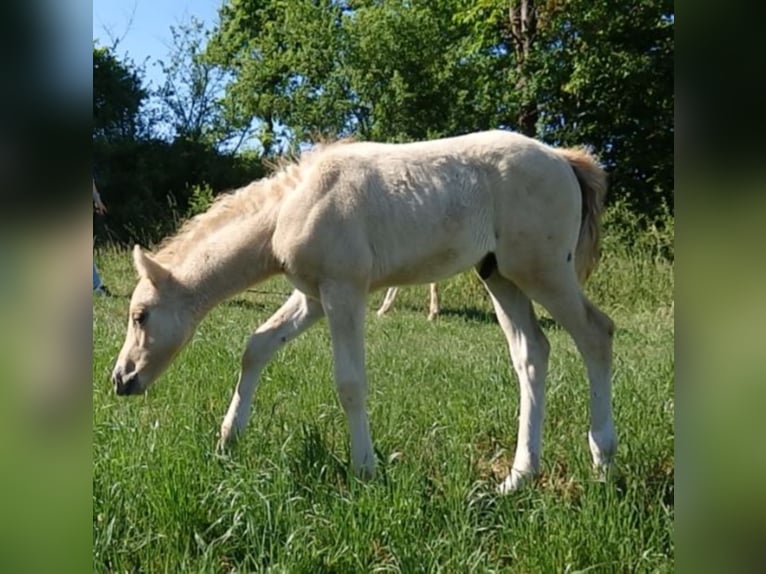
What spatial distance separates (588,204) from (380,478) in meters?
2.04

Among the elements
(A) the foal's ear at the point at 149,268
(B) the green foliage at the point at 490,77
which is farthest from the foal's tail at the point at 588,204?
(B) the green foliage at the point at 490,77

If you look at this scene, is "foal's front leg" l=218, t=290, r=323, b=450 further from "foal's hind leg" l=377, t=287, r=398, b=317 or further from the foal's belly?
"foal's hind leg" l=377, t=287, r=398, b=317

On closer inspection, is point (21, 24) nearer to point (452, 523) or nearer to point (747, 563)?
point (747, 563)

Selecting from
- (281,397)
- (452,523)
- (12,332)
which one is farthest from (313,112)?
(12,332)

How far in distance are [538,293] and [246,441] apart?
174 cm

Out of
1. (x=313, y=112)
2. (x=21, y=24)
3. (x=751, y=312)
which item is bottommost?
(x=313, y=112)

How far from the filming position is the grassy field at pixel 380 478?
102 inches

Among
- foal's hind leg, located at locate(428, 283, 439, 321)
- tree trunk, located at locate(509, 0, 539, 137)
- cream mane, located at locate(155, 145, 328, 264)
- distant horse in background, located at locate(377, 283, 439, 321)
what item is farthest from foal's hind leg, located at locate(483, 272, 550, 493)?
tree trunk, located at locate(509, 0, 539, 137)

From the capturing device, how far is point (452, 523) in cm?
288

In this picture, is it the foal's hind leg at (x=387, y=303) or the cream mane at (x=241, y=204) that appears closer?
the cream mane at (x=241, y=204)

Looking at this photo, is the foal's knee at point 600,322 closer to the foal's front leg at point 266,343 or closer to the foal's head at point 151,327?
the foal's front leg at point 266,343

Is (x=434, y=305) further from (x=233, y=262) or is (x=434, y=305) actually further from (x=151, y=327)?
(x=151, y=327)

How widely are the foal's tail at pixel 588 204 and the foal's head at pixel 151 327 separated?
2.27 metres

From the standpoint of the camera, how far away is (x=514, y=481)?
3404mm
